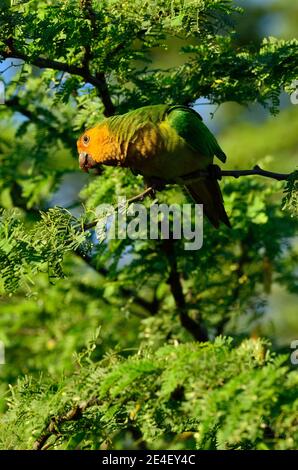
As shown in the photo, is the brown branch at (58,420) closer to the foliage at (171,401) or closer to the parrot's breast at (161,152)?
the foliage at (171,401)

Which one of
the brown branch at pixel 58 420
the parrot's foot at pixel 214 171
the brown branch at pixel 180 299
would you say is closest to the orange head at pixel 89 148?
the parrot's foot at pixel 214 171

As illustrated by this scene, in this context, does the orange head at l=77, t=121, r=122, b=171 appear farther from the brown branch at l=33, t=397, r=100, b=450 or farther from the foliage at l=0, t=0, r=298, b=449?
the brown branch at l=33, t=397, r=100, b=450

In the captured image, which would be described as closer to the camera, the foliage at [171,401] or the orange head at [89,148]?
the foliage at [171,401]

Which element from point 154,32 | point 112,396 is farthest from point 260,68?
point 112,396

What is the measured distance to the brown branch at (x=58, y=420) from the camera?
8.42ft

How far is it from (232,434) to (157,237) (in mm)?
1514

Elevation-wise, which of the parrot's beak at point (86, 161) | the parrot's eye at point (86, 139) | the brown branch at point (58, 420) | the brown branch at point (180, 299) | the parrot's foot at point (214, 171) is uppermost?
the parrot's eye at point (86, 139)

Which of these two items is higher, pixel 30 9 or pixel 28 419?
pixel 30 9

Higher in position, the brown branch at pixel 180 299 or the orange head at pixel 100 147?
the orange head at pixel 100 147

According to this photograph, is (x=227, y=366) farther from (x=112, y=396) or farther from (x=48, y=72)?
(x=48, y=72)

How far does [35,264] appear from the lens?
8.00 feet

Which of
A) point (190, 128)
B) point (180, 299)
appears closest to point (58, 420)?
point (190, 128)

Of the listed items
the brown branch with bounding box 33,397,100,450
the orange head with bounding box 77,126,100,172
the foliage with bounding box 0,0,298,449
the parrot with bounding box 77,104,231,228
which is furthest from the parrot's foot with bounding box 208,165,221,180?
the brown branch with bounding box 33,397,100,450

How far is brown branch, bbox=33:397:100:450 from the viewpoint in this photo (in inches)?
101
